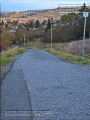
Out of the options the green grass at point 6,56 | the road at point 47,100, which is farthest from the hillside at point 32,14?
the road at point 47,100

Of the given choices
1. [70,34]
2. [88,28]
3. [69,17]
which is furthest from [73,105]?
[69,17]

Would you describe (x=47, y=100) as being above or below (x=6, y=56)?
above

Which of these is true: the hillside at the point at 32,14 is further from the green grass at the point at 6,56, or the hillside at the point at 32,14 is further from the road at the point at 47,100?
the road at the point at 47,100

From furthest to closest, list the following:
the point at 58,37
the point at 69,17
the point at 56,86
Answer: the point at 69,17
the point at 58,37
the point at 56,86

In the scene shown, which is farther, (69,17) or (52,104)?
(69,17)

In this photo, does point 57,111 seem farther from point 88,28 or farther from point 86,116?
point 88,28

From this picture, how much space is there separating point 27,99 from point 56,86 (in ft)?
6.81

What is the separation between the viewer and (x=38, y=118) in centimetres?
541

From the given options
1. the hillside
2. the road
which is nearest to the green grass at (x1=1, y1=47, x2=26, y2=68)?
the hillside

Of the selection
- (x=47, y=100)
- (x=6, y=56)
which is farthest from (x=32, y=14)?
(x=47, y=100)

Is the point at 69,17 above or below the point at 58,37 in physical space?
above

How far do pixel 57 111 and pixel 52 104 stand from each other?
23.4 inches

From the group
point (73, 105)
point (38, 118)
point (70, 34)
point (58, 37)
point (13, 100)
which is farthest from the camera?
point (58, 37)

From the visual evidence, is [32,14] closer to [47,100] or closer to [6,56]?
[6,56]
